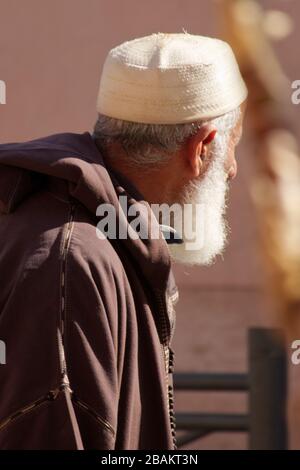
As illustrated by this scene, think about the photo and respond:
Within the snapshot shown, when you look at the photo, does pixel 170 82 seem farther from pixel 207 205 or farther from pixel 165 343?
pixel 165 343

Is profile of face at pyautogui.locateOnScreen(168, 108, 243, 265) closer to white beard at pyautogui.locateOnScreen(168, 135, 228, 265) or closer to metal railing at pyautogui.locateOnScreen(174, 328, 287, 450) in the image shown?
white beard at pyautogui.locateOnScreen(168, 135, 228, 265)

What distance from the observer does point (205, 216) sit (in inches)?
82.9

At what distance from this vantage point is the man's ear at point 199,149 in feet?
6.17

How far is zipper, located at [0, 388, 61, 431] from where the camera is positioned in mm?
1449

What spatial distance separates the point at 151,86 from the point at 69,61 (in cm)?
591

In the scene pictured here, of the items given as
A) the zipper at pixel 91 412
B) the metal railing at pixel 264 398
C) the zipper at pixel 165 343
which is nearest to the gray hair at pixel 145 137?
the zipper at pixel 165 343

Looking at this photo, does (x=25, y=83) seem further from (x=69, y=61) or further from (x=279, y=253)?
(x=279, y=253)

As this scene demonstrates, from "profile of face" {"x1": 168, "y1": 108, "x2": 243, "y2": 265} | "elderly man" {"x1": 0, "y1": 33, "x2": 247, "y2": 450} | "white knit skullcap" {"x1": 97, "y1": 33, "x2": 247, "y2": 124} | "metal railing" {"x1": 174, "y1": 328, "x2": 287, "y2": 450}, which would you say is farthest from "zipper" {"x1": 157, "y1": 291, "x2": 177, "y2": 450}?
"metal railing" {"x1": 174, "y1": 328, "x2": 287, "y2": 450}

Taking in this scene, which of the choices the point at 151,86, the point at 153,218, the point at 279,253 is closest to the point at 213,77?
the point at 151,86

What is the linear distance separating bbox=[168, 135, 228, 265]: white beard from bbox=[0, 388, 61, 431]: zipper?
615 mm

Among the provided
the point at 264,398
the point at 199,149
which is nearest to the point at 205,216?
the point at 199,149

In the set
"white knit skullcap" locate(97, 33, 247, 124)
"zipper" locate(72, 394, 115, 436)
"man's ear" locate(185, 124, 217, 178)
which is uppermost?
"white knit skullcap" locate(97, 33, 247, 124)

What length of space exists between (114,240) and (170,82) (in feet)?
1.38

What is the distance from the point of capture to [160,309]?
69.6 inches
